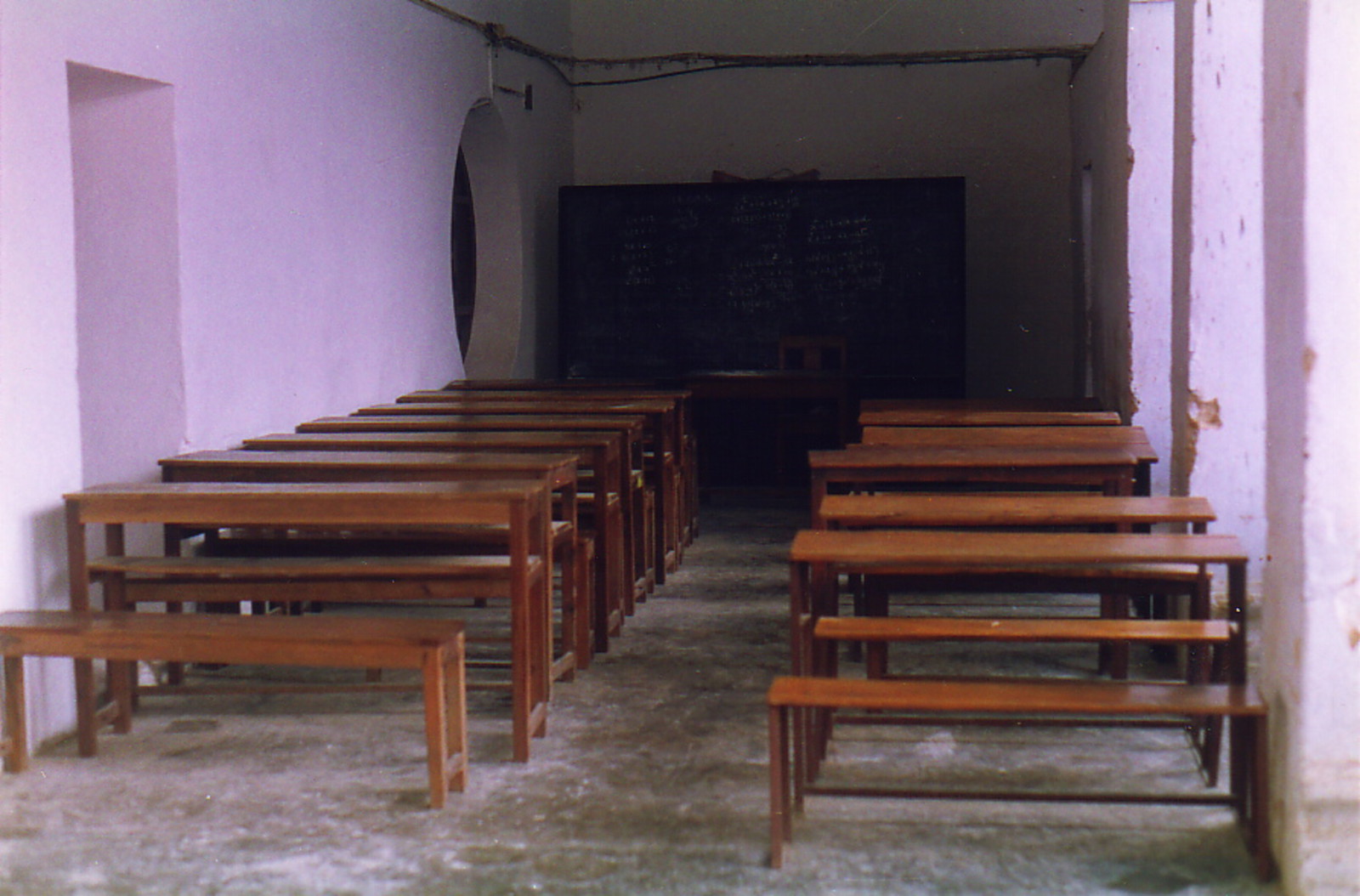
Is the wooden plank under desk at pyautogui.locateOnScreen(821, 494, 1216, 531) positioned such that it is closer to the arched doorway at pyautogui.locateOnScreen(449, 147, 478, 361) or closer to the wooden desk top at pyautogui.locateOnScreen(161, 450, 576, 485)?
the wooden desk top at pyautogui.locateOnScreen(161, 450, 576, 485)

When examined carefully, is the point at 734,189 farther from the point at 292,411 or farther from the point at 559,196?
the point at 292,411

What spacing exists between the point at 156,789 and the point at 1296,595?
2.38m

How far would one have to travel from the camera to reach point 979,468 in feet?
14.3

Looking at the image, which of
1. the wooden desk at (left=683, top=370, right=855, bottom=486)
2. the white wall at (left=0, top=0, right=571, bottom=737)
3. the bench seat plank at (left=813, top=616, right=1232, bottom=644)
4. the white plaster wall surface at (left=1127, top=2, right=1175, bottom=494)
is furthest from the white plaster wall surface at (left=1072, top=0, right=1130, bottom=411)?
the white wall at (left=0, top=0, right=571, bottom=737)

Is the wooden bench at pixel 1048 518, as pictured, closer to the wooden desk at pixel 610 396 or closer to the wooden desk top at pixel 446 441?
the wooden desk top at pixel 446 441

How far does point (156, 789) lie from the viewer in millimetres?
3318

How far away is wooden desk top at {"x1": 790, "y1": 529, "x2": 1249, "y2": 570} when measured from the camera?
3.09m

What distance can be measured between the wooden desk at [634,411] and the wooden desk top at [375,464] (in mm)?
1193

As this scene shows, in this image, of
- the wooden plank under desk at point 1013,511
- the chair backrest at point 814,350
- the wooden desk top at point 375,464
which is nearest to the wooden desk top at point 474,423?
the wooden desk top at point 375,464

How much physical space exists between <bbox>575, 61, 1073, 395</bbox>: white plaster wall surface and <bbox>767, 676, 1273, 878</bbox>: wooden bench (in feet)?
20.9

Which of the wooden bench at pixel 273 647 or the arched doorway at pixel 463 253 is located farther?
the arched doorway at pixel 463 253

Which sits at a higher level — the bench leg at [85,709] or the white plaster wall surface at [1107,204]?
the white plaster wall surface at [1107,204]

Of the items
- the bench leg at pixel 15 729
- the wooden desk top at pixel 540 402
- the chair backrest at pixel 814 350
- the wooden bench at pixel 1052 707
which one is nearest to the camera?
the wooden bench at pixel 1052 707

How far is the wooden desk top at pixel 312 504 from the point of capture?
3.51 meters
